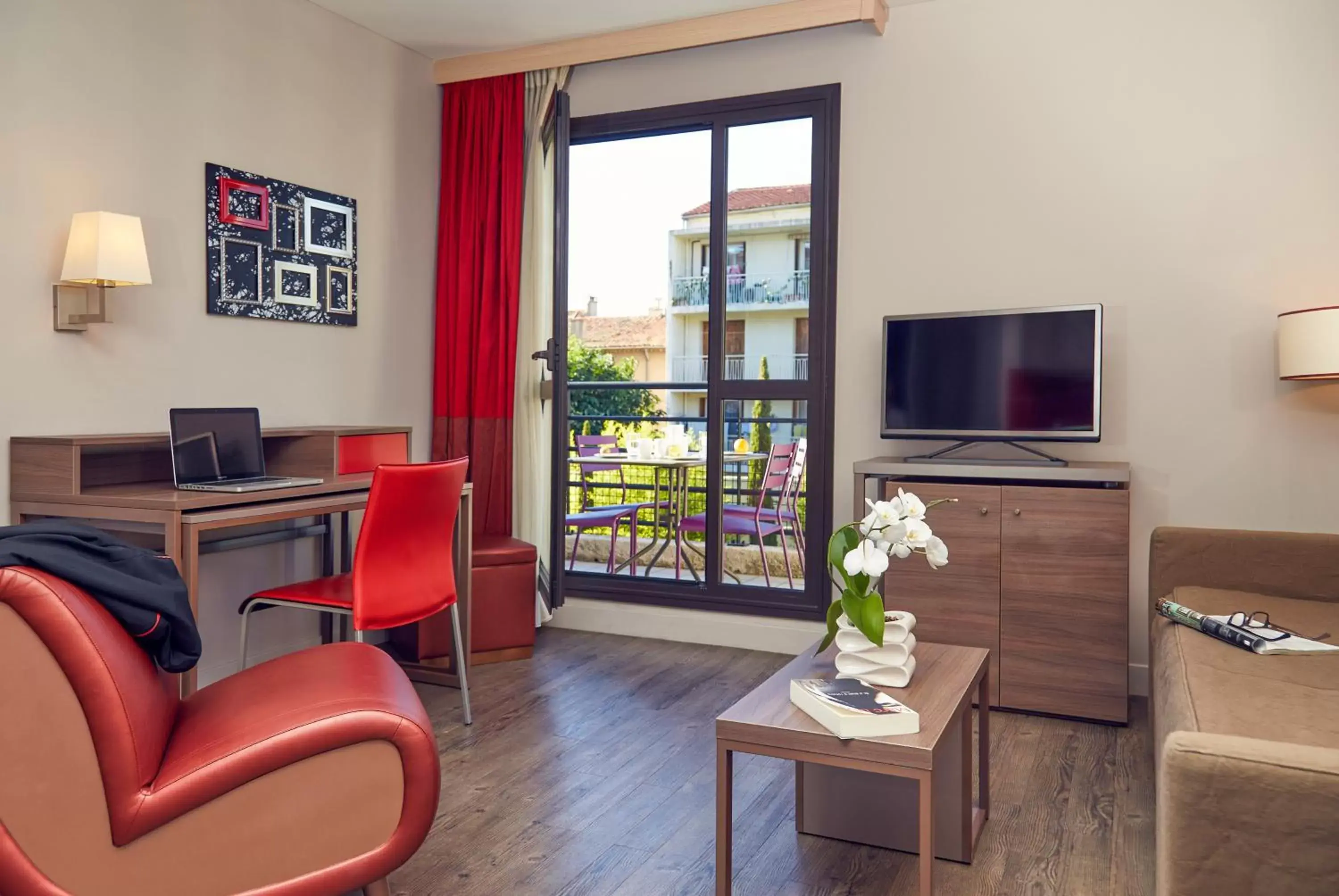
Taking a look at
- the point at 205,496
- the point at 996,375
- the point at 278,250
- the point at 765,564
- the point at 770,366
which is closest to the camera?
the point at 205,496

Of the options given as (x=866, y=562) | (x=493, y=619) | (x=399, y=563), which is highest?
(x=866, y=562)

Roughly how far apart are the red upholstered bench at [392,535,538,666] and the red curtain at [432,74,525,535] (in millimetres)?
485

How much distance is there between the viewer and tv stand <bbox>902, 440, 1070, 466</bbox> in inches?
133

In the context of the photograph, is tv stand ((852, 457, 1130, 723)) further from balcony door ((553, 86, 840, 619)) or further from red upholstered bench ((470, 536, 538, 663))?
red upholstered bench ((470, 536, 538, 663))

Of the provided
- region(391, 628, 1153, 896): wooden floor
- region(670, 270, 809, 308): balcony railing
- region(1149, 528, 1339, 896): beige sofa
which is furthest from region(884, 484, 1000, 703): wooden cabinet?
region(670, 270, 809, 308): balcony railing

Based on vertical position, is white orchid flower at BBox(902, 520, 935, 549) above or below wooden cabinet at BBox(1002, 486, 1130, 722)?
above

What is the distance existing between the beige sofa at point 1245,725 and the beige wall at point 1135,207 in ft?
1.86

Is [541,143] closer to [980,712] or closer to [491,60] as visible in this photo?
[491,60]

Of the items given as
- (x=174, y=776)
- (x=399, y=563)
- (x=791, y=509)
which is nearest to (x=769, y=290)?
(x=791, y=509)

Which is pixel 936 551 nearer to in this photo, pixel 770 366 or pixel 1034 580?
pixel 1034 580

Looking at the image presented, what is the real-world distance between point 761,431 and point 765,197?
3.28ft

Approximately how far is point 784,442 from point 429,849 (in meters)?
2.42

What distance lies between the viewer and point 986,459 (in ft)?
11.7

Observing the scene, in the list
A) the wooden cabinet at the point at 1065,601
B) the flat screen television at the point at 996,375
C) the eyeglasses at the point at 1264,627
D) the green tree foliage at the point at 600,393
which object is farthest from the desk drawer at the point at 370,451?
the eyeglasses at the point at 1264,627
